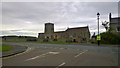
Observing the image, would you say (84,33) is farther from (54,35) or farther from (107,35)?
(107,35)

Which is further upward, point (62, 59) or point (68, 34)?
point (68, 34)

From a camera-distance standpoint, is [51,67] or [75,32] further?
[75,32]

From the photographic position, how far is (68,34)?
94.9m

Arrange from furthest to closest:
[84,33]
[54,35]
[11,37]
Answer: [11,37]
[54,35]
[84,33]

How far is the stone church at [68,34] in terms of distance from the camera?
83.5 metres

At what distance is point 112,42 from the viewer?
5078 cm

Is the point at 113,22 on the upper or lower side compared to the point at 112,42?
upper

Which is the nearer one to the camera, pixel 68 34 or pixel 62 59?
pixel 62 59

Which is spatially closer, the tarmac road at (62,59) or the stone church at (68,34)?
the tarmac road at (62,59)

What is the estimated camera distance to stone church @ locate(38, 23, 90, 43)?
8350cm

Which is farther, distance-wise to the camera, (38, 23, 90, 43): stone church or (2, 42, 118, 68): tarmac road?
(38, 23, 90, 43): stone church

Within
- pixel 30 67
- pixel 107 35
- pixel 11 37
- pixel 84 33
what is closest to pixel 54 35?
pixel 84 33

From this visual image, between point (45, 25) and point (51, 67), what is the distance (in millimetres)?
96851

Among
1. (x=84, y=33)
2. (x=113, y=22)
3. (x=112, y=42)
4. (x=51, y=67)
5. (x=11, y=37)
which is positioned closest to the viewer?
(x=51, y=67)
